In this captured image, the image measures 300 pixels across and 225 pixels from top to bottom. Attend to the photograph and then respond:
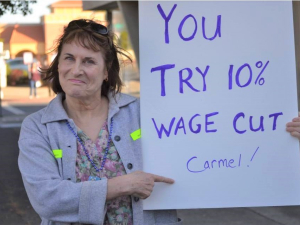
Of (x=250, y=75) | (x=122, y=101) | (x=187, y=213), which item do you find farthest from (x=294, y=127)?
(x=187, y=213)

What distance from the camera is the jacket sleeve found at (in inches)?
89.7

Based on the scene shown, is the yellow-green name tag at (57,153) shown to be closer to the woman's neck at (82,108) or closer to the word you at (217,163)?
the woman's neck at (82,108)

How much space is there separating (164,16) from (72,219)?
0.93 meters

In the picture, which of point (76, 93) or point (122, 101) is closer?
point (76, 93)

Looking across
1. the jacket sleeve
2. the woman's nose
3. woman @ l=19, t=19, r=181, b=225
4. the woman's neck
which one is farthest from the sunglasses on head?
the jacket sleeve

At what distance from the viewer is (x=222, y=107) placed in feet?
8.52

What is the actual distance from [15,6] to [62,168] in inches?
204

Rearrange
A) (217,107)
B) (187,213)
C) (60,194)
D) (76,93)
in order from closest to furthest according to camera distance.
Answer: (60,194)
(76,93)
(217,107)
(187,213)

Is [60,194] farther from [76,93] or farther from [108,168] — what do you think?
[76,93]

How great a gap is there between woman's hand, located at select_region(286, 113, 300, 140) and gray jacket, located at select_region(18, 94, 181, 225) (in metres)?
0.63

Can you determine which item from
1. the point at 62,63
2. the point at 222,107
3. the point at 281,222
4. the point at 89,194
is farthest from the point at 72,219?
the point at 281,222

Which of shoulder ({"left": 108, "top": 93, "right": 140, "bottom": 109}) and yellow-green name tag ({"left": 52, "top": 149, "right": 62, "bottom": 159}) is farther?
shoulder ({"left": 108, "top": 93, "right": 140, "bottom": 109})

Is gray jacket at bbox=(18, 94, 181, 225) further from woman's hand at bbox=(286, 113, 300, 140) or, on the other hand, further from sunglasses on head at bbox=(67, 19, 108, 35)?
woman's hand at bbox=(286, 113, 300, 140)

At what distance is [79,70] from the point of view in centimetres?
235
